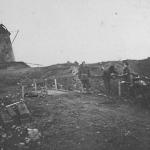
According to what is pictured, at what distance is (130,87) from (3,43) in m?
30.7

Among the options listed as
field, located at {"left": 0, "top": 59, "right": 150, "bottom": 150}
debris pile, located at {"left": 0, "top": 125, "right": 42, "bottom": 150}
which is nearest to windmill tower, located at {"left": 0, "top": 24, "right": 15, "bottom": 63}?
field, located at {"left": 0, "top": 59, "right": 150, "bottom": 150}

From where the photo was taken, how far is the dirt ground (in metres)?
7.11

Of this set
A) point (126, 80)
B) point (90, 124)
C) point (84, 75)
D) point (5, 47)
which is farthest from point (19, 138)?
point (5, 47)

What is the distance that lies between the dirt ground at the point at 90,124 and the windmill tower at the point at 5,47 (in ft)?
90.8

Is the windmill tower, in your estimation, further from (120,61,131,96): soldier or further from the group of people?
(120,61,131,96): soldier

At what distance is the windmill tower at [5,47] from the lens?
3847 cm

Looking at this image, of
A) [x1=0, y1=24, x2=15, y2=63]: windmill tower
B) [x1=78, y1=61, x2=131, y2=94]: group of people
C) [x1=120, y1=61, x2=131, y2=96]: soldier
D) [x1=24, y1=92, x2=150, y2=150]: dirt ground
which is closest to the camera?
[x1=24, y1=92, x2=150, y2=150]: dirt ground

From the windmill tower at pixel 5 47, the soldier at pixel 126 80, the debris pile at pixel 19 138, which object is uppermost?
the windmill tower at pixel 5 47

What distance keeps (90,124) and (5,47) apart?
1301 inches

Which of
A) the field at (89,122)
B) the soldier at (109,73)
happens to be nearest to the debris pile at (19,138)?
the field at (89,122)

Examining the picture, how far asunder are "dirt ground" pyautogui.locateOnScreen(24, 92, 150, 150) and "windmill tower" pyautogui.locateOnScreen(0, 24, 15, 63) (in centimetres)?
2769

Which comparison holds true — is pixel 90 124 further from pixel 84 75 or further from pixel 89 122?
pixel 84 75

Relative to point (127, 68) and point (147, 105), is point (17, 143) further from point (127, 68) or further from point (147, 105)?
point (127, 68)

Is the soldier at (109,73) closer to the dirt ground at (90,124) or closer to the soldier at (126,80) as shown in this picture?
the soldier at (126,80)
